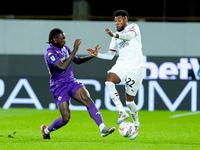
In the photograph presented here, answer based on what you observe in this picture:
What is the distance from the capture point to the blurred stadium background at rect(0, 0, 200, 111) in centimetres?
1460

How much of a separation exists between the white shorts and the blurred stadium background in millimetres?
5770

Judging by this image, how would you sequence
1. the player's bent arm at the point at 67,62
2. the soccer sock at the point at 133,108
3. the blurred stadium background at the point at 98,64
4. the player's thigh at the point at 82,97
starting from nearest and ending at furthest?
1. the player's bent arm at the point at 67,62
2. the player's thigh at the point at 82,97
3. the soccer sock at the point at 133,108
4. the blurred stadium background at the point at 98,64

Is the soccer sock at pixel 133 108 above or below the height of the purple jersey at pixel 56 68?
below

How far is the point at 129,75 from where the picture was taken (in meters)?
8.67

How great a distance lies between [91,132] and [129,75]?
6.00 ft

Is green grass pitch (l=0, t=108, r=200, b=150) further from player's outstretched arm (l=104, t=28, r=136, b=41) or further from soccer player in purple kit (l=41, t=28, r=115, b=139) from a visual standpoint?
player's outstretched arm (l=104, t=28, r=136, b=41)

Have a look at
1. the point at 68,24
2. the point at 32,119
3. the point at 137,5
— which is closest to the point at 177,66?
the point at 68,24

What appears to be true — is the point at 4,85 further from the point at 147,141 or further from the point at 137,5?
the point at 137,5

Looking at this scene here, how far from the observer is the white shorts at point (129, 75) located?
8.61 metres

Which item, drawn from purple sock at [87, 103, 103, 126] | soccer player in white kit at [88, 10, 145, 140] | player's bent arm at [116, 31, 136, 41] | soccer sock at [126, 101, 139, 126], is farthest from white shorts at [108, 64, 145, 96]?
purple sock at [87, 103, 103, 126]

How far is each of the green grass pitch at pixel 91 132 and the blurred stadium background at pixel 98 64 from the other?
0.44 metres

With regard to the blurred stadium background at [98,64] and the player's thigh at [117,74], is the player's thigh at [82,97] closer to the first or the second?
the player's thigh at [117,74]

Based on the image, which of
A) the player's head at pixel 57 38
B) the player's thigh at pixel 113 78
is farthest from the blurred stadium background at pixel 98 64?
the player's head at pixel 57 38

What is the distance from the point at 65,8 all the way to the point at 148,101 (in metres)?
13.8
